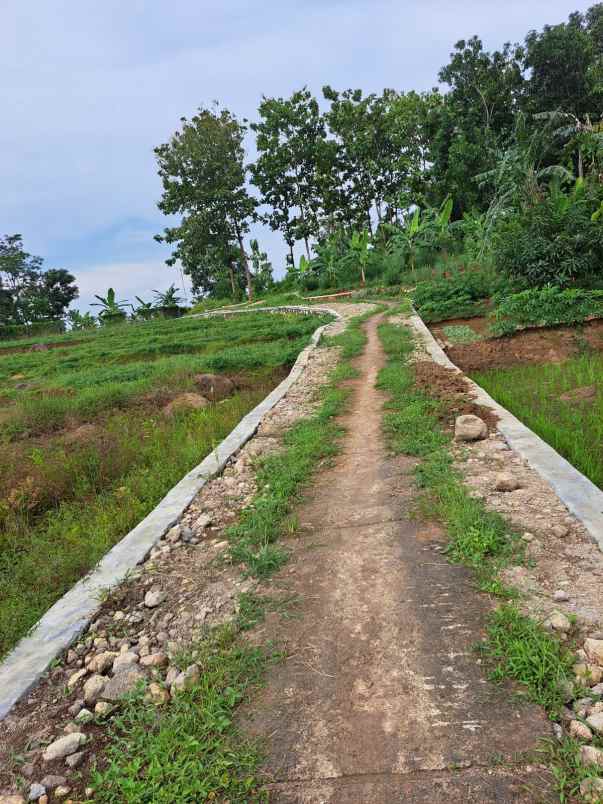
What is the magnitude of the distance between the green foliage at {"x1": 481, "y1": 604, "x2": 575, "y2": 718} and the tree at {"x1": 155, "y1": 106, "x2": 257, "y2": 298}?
2872 centimetres

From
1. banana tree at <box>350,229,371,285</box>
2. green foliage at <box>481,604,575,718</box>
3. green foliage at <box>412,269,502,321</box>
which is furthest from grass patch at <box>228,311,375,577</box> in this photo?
banana tree at <box>350,229,371,285</box>

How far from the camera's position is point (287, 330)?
529 inches

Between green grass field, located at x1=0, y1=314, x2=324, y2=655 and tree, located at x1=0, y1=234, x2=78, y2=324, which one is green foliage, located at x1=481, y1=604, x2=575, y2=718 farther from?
tree, located at x1=0, y1=234, x2=78, y2=324

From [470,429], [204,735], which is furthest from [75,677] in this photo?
[470,429]

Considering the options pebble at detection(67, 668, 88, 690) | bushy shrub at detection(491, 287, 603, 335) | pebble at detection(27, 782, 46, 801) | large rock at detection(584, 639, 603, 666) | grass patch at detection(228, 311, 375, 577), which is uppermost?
bushy shrub at detection(491, 287, 603, 335)

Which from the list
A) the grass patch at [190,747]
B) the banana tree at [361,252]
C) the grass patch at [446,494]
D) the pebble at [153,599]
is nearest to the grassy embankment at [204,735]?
the grass patch at [190,747]

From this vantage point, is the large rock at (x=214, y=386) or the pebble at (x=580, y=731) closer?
the pebble at (x=580, y=731)

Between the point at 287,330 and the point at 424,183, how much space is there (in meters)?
22.9

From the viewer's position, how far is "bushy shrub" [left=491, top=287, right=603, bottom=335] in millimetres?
8625

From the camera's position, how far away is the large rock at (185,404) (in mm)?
7305

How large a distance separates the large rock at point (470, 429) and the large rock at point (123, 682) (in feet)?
10.7

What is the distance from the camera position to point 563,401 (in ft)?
17.7

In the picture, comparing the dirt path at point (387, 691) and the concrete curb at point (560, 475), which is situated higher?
the concrete curb at point (560, 475)

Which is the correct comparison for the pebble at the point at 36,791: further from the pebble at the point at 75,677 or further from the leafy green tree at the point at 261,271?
the leafy green tree at the point at 261,271
